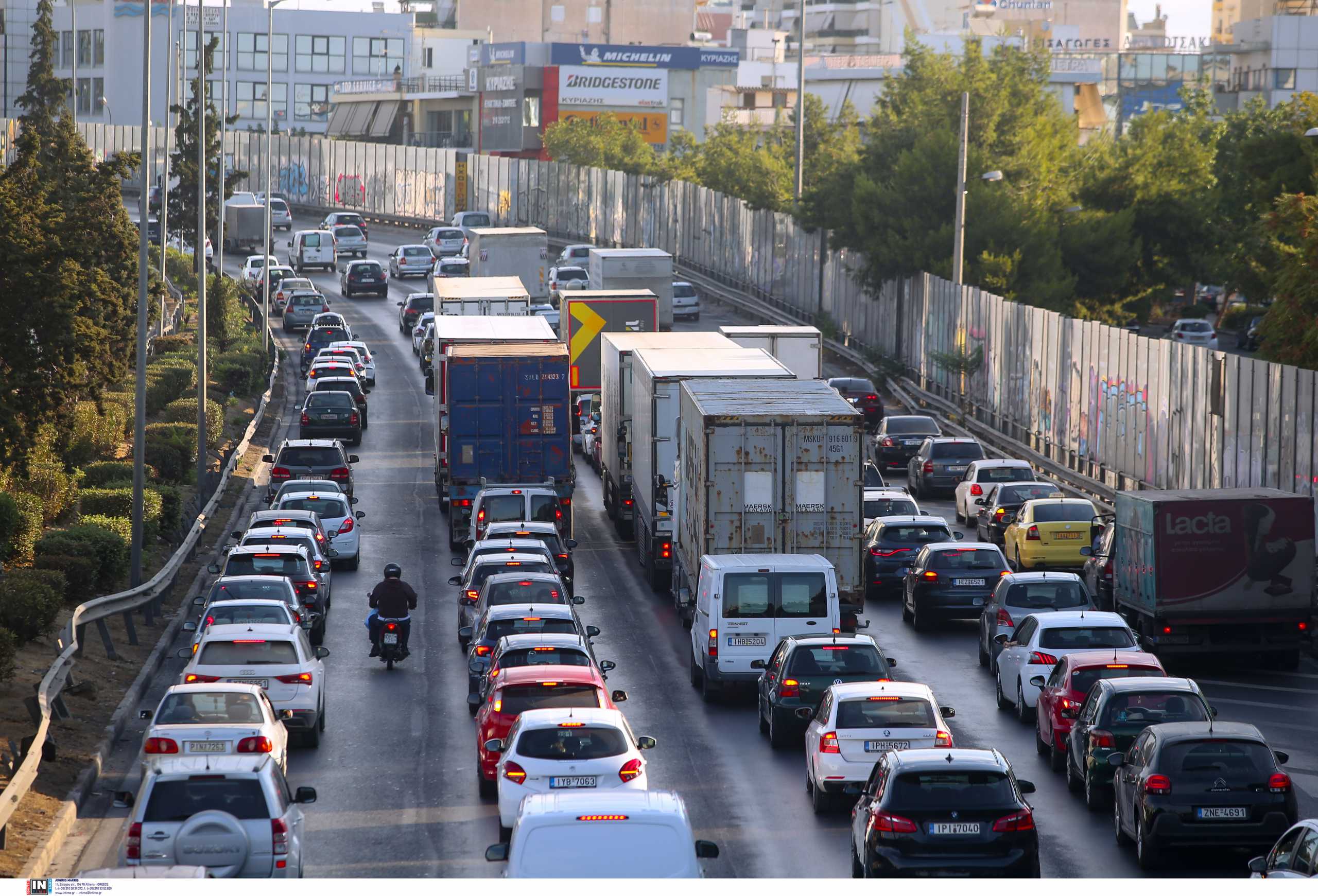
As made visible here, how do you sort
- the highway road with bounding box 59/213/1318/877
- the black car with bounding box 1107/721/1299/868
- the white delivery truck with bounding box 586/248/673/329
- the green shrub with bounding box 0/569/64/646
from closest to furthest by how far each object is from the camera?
the black car with bounding box 1107/721/1299/868
the highway road with bounding box 59/213/1318/877
the green shrub with bounding box 0/569/64/646
the white delivery truck with bounding box 586/248/673/329

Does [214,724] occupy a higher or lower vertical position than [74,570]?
higher

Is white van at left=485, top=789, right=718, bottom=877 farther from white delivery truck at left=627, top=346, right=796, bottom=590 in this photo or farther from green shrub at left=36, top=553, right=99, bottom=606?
white delivery truck at left=627, top=346, right=796, bottom=590

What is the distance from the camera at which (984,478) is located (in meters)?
40.6

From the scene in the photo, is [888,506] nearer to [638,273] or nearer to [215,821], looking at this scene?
[215,821]

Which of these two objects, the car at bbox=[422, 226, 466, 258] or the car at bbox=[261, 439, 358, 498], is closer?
the car at bbox=[261, 439, 358, 498]

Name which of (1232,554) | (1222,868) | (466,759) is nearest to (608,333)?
(1232,554)

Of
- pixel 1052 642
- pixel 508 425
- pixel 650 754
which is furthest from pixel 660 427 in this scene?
pixel 650 754

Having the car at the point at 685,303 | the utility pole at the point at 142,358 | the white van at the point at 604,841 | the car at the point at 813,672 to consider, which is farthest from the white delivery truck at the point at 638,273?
the white van at the point at 604,841

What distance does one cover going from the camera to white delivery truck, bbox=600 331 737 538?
38844 mm

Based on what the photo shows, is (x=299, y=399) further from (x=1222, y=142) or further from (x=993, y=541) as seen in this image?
(x=1222, y=142)

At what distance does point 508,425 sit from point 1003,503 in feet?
31.7

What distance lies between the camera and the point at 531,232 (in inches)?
2901

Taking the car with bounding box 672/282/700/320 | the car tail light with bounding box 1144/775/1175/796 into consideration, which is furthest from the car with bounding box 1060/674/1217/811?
the car with bounding box 672/282/700/320

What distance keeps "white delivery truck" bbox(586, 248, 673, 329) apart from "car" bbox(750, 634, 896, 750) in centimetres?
3943
